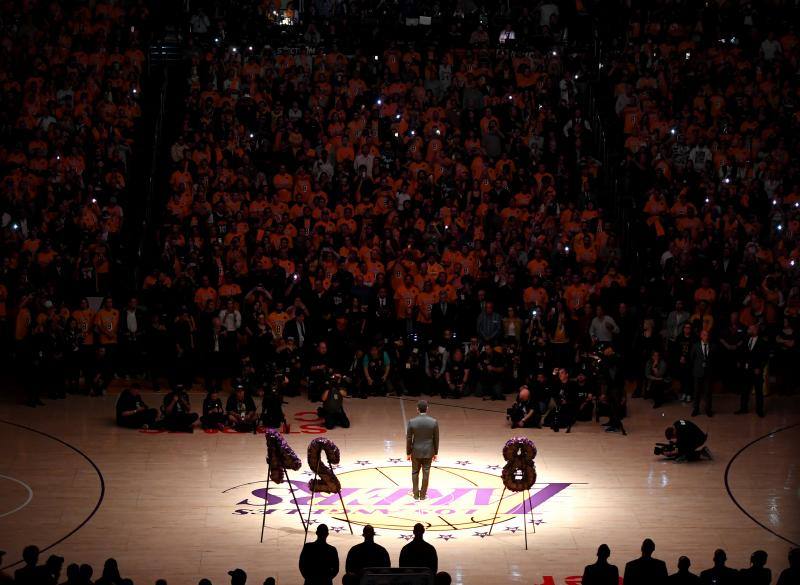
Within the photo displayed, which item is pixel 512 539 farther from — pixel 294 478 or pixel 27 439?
pixel 27 439

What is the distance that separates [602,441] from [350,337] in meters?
5.81

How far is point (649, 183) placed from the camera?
30.5m

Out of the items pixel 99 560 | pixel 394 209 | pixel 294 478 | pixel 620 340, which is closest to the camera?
pixel 99 560

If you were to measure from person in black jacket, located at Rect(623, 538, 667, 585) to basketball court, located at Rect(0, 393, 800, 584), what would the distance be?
2.59 meters

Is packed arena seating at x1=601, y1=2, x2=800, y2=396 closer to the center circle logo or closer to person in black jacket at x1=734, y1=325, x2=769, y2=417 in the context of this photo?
person in black jacket at x1=734, y1=325, x2=769, y2=417

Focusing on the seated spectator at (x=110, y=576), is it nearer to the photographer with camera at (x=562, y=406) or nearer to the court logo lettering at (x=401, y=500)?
the court logo lettering at (x=401, y=500)

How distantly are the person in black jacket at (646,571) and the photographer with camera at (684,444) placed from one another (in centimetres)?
789

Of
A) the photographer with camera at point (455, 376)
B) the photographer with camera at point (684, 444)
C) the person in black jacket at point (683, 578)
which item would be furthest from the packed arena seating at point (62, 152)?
the person in black jacket at point (683, 578)

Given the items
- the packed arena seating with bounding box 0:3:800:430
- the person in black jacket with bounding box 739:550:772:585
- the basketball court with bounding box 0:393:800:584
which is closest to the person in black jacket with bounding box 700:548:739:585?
the person in black jacket with bounding box 739:550:772:585

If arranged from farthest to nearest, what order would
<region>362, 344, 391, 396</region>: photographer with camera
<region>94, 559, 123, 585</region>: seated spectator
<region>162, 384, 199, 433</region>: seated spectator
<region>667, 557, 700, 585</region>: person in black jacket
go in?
<region>362, 344, 391, 396</region>: photographer with camera
<region>162, 384, 199, 433</region>: seated spectator
<region>667, 557, 700, 585</region>: person in black jacket
<region>94, 559, 123, 585</region>: seated spectator

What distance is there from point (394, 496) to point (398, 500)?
20 centimetres

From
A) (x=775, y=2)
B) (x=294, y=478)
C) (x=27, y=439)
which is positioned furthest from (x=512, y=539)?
(x=775, y=2)

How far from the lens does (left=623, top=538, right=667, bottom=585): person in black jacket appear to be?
13.8 m

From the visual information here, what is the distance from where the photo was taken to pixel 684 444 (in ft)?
71.7
